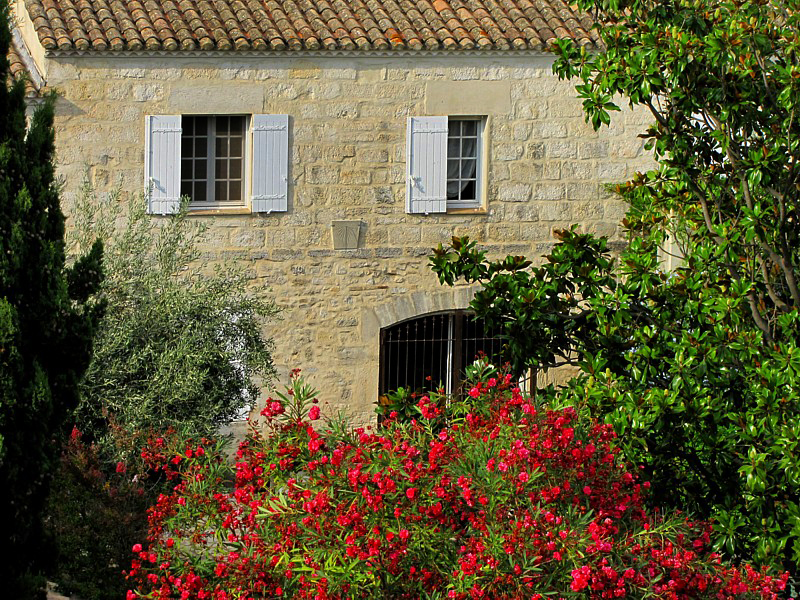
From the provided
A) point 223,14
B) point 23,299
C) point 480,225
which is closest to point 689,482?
point 23,299

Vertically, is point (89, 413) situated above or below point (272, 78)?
below

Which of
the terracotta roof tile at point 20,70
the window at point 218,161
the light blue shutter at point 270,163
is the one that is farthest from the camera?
the light blue shutter at point 270,163

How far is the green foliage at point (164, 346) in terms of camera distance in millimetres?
9930

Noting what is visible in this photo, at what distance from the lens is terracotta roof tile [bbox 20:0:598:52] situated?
542 inches

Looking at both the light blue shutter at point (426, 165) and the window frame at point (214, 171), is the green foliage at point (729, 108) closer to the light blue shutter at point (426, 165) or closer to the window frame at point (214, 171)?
Result: the light blue shutter at point (426, 165)

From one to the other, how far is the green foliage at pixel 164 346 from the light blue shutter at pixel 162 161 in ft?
9.13

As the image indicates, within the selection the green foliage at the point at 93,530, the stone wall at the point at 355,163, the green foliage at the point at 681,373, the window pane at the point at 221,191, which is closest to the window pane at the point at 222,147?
the window pane at the point at 221,191

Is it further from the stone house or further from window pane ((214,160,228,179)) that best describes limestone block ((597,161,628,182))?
window pane ((214,160,228,179))

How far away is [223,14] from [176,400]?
5669 millimetres

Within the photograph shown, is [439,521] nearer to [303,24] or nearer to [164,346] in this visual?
[164,346]

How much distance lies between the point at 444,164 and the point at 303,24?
217 cm

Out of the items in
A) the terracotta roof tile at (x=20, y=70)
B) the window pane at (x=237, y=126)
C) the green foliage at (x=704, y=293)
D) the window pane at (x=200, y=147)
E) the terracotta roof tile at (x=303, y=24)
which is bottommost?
the green foliage at (x=704, y=293)

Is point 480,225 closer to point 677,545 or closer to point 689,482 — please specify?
point 689,482

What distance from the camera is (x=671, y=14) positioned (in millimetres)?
7891
